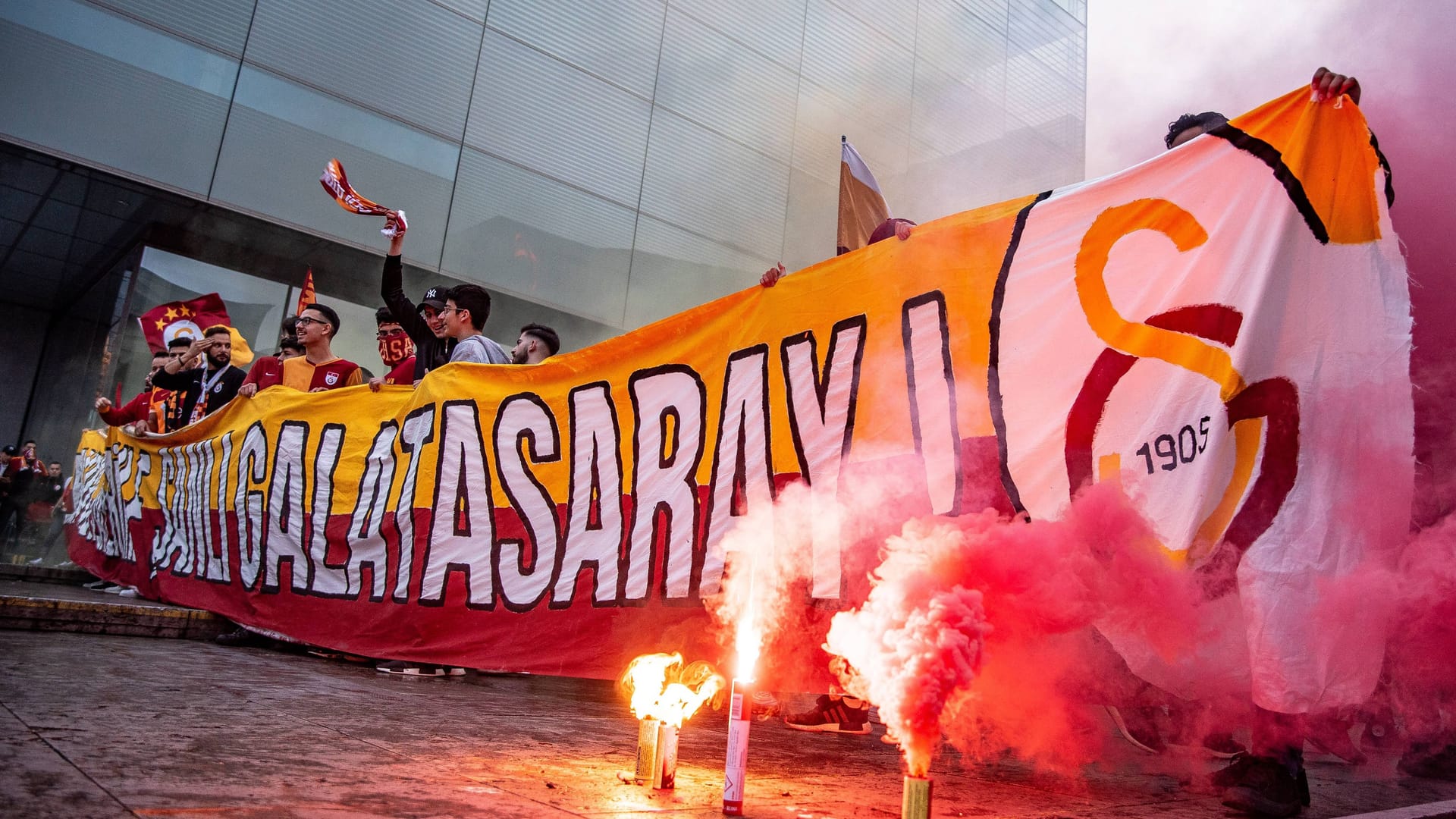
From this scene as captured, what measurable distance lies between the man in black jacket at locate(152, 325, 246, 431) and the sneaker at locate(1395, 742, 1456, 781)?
7723 millimetres

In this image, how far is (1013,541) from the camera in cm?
235

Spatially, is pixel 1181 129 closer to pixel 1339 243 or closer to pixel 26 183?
pixel 1339 243

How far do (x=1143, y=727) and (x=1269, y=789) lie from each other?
1.12m

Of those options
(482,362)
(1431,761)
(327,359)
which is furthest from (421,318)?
(1431,761)

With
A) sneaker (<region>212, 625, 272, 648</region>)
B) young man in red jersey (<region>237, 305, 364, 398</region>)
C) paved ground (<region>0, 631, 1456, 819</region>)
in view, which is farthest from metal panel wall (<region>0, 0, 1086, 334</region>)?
paved ground (<region>0, 631, 1456, 819</region>)

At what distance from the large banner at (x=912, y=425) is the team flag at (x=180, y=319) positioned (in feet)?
13.6

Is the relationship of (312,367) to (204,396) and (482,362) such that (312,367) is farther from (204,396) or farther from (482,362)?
(482,362)

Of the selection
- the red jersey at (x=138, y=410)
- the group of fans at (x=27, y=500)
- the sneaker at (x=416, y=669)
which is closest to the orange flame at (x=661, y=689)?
the sneaker at (x=416, y=669)

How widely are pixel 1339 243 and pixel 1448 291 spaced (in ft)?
2.28

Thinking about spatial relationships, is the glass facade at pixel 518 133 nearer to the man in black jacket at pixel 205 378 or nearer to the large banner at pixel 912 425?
the man in black jacket at pixel 205 378

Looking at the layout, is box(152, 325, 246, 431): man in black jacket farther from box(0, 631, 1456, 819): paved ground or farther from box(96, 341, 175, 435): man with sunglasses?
box(0, 631, 1456, 819): paved ground

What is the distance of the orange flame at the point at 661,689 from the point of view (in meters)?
2.23

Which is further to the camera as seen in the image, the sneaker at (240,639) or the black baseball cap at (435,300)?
the black baseball cap at (435,300)

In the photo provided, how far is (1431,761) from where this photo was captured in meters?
3.68
